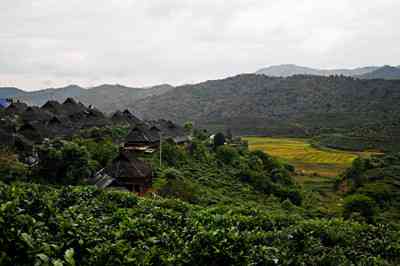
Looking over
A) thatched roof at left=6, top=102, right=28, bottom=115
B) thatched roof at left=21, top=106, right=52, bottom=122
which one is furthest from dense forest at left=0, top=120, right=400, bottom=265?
thatched roof at left=6, top=102, right=28, bottom=115

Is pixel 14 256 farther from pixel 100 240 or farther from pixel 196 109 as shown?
pixel 196 109

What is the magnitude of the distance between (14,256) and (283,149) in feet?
202

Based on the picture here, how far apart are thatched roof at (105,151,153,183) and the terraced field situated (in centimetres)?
3017

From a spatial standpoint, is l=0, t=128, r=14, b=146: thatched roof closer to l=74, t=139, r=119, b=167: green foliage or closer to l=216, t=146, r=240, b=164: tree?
l=74, t=139, r=119, b=167: green foliage

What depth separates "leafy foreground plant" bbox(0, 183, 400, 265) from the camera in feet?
17.3

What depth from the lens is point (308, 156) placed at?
58.4 metres

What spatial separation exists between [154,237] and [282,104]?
112m

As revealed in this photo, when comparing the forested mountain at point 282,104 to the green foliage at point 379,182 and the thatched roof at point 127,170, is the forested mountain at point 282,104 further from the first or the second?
the thatched roof at point 127,170

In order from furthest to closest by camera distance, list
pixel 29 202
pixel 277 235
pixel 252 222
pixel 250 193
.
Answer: pixel 250 193, pixel 252 222, pixel 277 235, pixel 29 202

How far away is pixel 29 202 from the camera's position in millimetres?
6871

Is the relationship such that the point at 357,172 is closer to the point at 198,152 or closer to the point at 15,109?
the point at 198,152

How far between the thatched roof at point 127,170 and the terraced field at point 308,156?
3017 cm

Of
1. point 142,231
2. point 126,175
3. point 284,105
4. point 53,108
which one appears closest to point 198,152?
point 53,108

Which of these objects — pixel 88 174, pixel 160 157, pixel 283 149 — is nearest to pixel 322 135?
pixel 283 149
